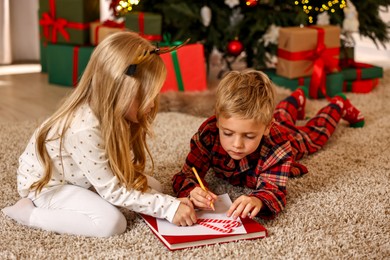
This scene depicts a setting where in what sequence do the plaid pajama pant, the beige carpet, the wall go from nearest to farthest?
1. the beige carpet
2. the plaid pajama pant
3. the wall

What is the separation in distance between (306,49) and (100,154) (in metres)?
1.42

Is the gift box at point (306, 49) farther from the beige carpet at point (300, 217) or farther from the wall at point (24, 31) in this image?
the wall at point (24, 31)

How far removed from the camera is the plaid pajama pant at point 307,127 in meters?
1.81

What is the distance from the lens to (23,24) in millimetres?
3154

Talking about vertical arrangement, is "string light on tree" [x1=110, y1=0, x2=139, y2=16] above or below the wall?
above

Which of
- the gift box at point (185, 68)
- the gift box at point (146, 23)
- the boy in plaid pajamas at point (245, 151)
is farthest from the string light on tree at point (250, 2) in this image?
the boy in plaid pajamas at point (245, 151)

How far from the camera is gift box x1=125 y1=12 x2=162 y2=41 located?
8.14ft

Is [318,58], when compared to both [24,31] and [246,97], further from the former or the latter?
[24,31]

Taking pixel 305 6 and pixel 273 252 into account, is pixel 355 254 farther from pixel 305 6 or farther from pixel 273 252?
pixel 305 6

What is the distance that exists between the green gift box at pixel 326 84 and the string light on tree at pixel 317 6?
269 mm

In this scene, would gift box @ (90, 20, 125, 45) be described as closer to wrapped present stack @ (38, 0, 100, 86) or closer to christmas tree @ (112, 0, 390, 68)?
wrapped present stack @ (38, 0, 100, 86)

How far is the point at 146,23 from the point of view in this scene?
97.8 inches

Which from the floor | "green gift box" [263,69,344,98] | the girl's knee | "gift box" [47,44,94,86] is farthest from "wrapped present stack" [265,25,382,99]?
the girl's knee

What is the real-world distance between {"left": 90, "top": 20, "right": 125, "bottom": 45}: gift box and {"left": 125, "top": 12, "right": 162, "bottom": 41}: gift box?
12cm
